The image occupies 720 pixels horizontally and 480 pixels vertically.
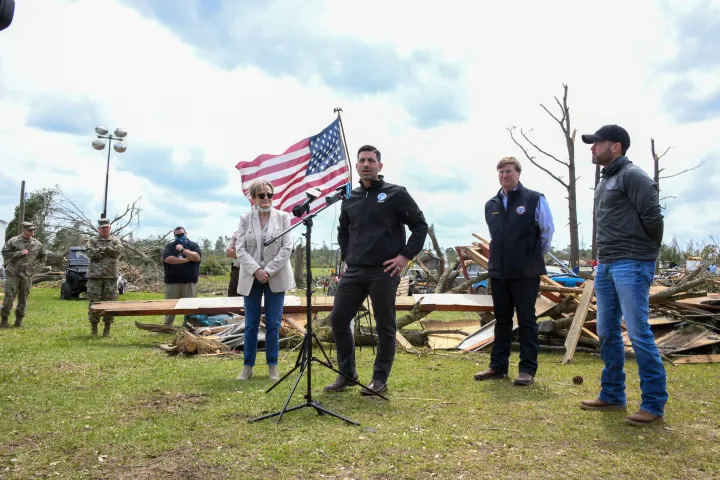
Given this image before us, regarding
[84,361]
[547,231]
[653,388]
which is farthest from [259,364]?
[653,388]

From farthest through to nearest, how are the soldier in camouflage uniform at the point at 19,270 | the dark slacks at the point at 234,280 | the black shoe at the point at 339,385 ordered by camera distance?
the dark slacks at the point at 234,280 < the soldier in camouflage uniform at the point at 19,270 < the black shoe at the point at 339,385

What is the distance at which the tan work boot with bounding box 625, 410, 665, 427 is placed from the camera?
151 inches

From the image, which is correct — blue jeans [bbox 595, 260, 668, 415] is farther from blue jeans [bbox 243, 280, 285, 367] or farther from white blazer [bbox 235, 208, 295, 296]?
blue jeans [bbox 243, 280, 285, 367]

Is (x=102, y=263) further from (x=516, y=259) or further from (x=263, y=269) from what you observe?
(x=516, y=259)

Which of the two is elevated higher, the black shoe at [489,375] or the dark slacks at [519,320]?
the dark slacks at [519,320]

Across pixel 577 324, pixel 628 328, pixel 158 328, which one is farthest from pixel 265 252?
pixel 158 328

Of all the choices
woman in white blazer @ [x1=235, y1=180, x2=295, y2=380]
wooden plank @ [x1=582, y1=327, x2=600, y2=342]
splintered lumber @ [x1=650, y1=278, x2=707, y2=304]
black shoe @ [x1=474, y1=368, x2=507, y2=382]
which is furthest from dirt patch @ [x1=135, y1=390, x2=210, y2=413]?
splintered lumber @ [x1=650, y1=278, x2=707, y2=304]

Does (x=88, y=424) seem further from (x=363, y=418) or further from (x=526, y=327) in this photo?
(x=526, y=327)

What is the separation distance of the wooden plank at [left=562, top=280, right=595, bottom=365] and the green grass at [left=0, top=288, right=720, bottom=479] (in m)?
0.56

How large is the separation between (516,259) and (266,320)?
2.54 m

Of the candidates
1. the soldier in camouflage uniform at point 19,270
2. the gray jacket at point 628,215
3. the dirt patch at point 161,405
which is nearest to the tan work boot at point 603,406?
the gray jacket at point 628,215

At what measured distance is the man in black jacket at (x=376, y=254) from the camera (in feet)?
16.0

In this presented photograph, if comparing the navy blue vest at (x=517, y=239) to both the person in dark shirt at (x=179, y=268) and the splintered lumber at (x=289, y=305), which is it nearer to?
the splintered lumber at (x=289, y=305)

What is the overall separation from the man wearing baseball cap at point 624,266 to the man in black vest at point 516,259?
122 centimetres
